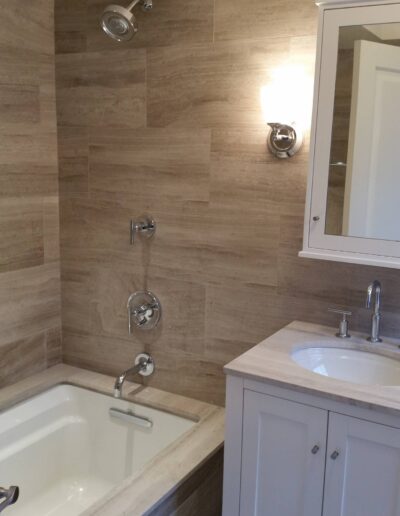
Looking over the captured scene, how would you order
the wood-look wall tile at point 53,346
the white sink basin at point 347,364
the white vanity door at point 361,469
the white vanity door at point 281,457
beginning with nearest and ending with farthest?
1. the white vanity door at point 361,469
2. the white vanity door at point 281,457
3. the white sink basin at point 347,364
4. the wood-look wall tile at point 53,346

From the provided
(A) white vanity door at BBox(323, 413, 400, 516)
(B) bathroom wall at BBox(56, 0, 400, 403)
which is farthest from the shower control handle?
(A) white vanity door at BBox(323, 413, 400, 516)

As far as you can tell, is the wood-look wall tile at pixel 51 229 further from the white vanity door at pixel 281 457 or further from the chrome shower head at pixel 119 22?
the white vanity door at pixel 281 457

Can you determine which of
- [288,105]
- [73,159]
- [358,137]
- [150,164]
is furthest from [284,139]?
[73,159]

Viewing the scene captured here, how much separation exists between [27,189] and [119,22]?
83 cm

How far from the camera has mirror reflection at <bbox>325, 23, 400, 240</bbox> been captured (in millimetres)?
1688

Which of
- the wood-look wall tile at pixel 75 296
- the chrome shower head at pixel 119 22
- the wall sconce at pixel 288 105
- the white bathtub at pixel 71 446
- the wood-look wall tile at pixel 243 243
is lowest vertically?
the white bathtub at pixel 71 446

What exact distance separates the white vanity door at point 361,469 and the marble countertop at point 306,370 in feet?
0.23

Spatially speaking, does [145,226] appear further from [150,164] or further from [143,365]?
[143,365]

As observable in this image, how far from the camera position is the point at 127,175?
2.36 m

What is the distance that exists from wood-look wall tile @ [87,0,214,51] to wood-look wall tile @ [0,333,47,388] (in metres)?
1.36

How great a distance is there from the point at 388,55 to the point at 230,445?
130cm

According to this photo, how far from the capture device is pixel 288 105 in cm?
195

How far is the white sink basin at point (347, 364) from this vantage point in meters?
1.80

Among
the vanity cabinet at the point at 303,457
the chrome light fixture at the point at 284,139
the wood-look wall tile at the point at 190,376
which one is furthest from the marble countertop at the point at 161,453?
the chrome light fixture at the point at 284,139
